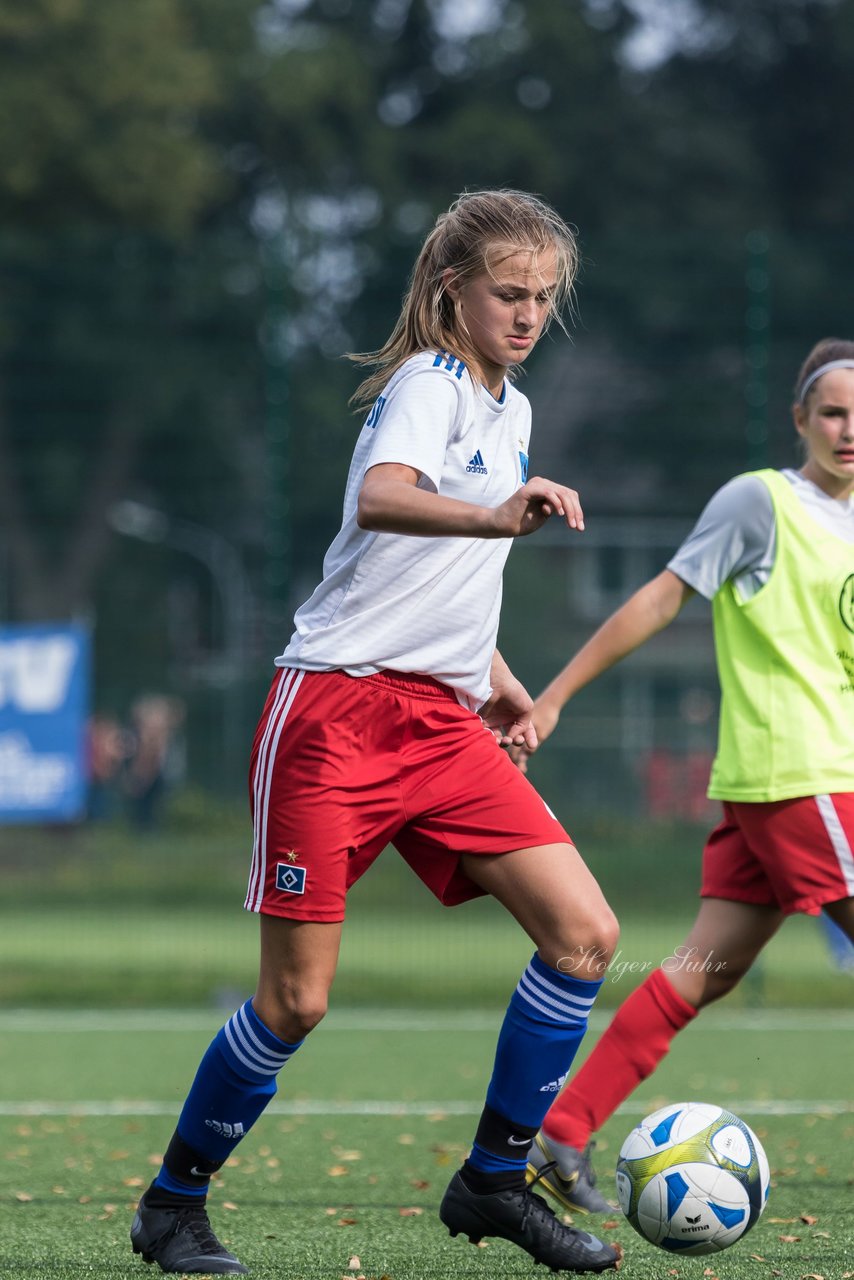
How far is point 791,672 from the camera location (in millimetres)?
4414

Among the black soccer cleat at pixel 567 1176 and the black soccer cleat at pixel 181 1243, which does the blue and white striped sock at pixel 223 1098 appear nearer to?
the black soccer cleat at pixel 181 1243

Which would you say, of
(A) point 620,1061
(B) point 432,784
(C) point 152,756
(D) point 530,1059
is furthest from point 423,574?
(C) point 152,756

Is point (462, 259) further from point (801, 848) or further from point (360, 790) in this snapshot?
point (801, 848)

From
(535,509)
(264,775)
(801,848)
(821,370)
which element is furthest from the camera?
(821,370)

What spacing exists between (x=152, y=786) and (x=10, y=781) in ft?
2.86

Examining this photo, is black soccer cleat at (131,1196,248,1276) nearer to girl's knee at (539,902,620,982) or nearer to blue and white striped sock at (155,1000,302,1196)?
blue and white striped sock at (155,1000,302,1196)

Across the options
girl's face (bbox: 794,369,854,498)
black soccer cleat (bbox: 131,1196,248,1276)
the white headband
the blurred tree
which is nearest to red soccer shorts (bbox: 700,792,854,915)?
girl's face (bbox: 794,369,854,498)

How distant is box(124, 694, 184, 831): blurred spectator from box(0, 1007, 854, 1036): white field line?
3.88 ft

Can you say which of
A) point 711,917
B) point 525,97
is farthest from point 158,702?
point 525,97

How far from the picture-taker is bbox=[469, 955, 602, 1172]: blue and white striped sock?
3746 mm

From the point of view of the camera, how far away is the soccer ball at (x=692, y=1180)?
3.76 metres

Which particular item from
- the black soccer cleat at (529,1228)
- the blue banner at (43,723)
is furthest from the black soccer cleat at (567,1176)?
the blue banner at (43,723)

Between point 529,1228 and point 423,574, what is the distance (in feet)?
4.28

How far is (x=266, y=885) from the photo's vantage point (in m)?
3.65
